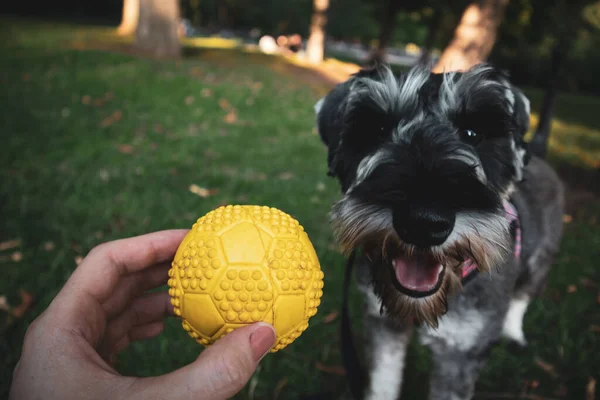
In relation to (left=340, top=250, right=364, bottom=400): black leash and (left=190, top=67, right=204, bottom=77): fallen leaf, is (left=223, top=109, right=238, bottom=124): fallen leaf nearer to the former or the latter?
(left=190, top=67, right=204, bottom=77): fallen leaf

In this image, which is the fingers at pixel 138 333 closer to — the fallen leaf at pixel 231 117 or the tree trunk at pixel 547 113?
the tree trunk at pixel 547 113

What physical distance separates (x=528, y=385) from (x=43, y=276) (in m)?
3.74

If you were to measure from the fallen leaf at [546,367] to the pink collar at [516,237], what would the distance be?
1061mm

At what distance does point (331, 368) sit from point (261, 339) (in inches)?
64.0

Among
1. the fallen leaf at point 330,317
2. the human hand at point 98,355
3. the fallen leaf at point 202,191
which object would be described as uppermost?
the human hand at point 98,355

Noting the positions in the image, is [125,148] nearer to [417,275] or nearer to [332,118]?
[332,118]

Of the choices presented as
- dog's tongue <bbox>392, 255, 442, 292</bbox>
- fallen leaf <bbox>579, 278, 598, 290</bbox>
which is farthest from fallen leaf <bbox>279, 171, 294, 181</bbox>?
dog's tongue <bbox>392, 255, 442, 292</bbox>

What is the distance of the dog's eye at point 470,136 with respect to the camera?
2086mm

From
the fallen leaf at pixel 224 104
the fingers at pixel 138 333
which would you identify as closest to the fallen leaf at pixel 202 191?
the fingers at pixel 138 333

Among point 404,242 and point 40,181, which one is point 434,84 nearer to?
point 404,242

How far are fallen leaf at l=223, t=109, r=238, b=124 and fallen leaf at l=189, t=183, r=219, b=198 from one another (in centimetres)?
337

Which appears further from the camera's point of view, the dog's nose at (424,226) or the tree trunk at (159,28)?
the tree trunk at (159,28)

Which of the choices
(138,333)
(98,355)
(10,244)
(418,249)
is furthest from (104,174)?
(418,249)

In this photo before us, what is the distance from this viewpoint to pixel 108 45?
499 inches
